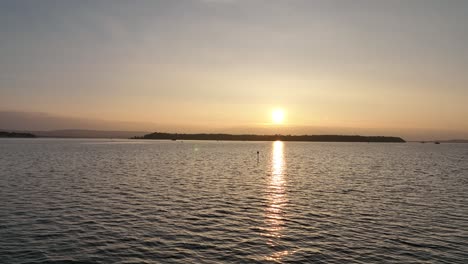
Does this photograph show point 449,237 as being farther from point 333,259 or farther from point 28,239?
point 28,239

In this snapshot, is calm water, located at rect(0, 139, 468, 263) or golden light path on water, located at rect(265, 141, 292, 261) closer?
calm water, located at rect(0, 139, 468, 263)

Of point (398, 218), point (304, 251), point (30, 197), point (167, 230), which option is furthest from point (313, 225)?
point (30, 197)

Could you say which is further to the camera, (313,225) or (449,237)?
(313,225)

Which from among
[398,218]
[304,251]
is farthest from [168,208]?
[398,218]

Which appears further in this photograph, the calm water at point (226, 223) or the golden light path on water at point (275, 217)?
the golden light path on water at point (275, 217)

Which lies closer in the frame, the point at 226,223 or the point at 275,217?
the point at 226,223

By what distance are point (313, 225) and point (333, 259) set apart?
8.98 m

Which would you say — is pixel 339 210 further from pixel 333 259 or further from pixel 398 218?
Answer: pixel 333 259

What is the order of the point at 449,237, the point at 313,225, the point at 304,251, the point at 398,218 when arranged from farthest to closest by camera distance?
the point at 398,218
the point at 313,225
the point at 449,237
the point at 304,251

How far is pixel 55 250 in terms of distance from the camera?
24.3 metres

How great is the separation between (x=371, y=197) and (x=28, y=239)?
4215cm

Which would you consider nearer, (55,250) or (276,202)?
(55,250)

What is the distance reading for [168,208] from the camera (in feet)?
128

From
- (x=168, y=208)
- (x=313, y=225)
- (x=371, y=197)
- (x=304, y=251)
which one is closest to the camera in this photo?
(x=304, y=251)
